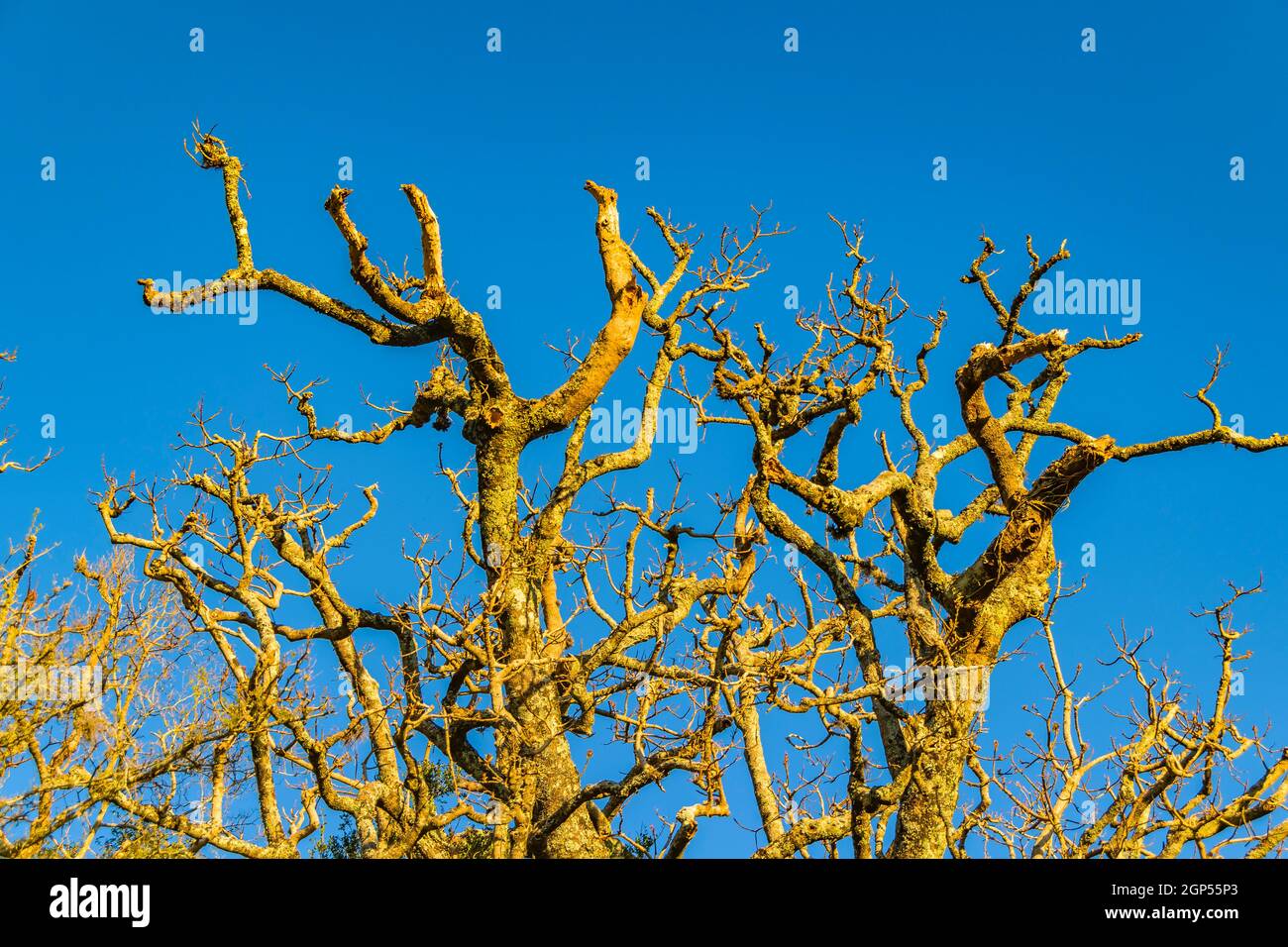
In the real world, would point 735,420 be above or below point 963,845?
above

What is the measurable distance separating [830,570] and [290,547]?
6196mm

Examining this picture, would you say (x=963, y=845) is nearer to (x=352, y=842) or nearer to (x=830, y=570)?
(x=830, y=570)

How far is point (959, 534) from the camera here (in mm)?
16500

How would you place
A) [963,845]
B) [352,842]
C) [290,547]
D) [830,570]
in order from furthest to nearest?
[352,842] → [830,570] → [290,547] → [963,845]

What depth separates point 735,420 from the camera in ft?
51.9
